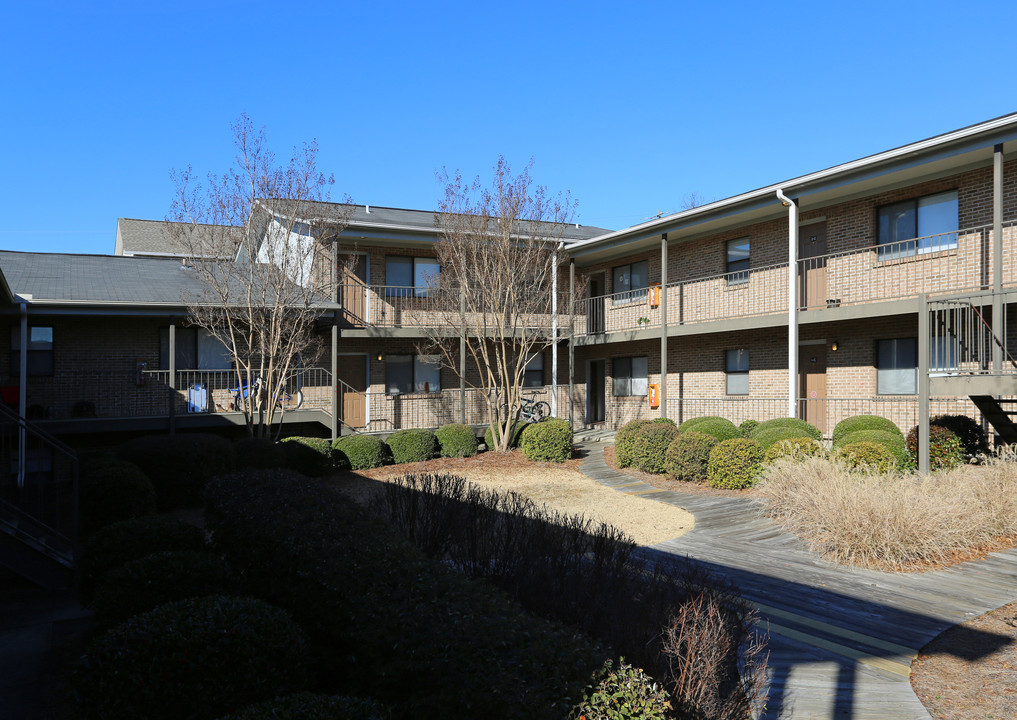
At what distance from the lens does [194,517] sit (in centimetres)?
1103

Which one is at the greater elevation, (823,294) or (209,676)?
(823,294)

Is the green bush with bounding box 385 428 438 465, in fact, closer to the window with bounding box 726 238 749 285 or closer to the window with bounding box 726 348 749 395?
the window with bounding box 726 348 749 395

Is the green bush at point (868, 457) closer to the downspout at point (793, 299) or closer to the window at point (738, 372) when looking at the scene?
the downspout at point (793, 299)

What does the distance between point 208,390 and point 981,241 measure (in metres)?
17.3

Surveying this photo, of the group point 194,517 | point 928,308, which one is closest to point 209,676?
point 194,517

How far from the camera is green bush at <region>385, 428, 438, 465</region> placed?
16453 mm

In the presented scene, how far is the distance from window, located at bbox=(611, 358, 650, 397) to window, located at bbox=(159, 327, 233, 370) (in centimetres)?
1159

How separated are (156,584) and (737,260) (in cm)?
1681

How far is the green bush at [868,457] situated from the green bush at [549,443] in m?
6.78

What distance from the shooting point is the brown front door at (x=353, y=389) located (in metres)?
19.1

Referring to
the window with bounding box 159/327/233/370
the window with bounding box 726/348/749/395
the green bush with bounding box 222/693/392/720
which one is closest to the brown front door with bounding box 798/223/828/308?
the window with bounding box 726/348/749/395

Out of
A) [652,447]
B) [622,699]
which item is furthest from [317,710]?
[652,447]

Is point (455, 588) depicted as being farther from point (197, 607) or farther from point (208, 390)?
point (208, 390)

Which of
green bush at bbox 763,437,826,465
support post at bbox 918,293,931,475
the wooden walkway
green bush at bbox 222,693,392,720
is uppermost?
support post at bbox 918,293,931,475
